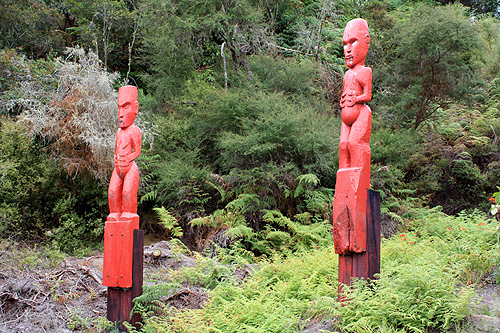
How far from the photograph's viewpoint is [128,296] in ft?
18.7

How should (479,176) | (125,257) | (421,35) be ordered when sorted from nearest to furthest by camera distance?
(125,257) → (479,176) → (421,35)

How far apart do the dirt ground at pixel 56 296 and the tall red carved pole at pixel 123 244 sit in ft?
1.12

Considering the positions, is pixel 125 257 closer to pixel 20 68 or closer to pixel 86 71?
pixel 86 71

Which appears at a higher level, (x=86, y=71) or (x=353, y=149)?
(x=86, y=71)

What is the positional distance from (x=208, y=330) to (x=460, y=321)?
258 centimetres

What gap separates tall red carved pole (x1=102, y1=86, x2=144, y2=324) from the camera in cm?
570

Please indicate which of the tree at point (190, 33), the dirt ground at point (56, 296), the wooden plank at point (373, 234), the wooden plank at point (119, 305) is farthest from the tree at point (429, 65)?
the wooden plank at point (119, 305)

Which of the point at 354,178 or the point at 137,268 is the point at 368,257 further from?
the point at 137,268

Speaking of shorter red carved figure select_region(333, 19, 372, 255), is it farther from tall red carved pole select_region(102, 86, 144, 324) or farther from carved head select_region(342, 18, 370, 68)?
tall red carved pole select_region(102, 86, 144, 324)

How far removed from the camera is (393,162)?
1151cm

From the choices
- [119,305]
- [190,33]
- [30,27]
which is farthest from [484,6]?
[119,305]

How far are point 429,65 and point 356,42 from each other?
912cm

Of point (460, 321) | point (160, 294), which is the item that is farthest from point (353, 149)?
point (160, 294)

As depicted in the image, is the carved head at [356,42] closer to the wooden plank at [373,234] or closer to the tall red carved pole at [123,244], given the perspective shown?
the wooden plank at [373,234]
